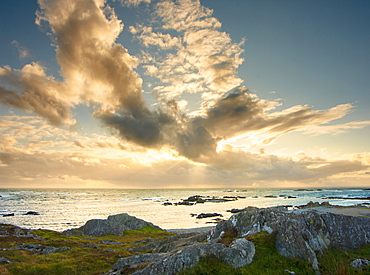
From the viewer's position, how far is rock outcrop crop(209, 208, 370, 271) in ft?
53.7

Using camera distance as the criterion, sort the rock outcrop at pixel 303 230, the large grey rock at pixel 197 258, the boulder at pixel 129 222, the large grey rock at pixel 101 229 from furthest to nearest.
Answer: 1. the boulder at pixel 129 222
2. the large grey rock at pixel 101 229
3. the rock outcrop at pixel 303 230
4. the large grey rock at pixel 197 258

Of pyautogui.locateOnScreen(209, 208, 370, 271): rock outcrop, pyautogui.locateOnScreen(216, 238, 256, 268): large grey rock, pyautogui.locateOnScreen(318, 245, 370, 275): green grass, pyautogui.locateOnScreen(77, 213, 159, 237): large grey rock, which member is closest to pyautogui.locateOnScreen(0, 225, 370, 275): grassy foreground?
pyautogui.locateOnScreen(318, 245, 370, 275): green grass

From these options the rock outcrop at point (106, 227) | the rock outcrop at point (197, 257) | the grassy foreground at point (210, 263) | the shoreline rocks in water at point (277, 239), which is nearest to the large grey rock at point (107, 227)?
the rock outcrop at point (106, 227)

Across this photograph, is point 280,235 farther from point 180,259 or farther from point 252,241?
point 180,259

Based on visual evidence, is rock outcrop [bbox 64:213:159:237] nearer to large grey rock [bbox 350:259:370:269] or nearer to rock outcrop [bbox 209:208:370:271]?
rock outcrop [bbox 209:208:370:271]

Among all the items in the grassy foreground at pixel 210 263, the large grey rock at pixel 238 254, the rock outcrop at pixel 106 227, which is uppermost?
the large grey rock at pixel 238 254

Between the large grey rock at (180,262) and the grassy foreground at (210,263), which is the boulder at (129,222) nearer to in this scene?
the grassy foreground at (210,263)

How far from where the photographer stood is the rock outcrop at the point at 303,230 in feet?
53.7

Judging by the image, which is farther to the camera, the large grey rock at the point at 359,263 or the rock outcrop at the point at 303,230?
the rock outcrop at the point at 303,230

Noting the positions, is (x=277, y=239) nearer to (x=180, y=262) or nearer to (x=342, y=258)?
(x=342, y=258)

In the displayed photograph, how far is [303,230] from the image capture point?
17953 millimetres

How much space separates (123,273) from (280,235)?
11778mm

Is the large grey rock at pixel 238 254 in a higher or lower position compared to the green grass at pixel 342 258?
higher

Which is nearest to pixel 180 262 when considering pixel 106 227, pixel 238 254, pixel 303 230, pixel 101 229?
pixel 238 254
